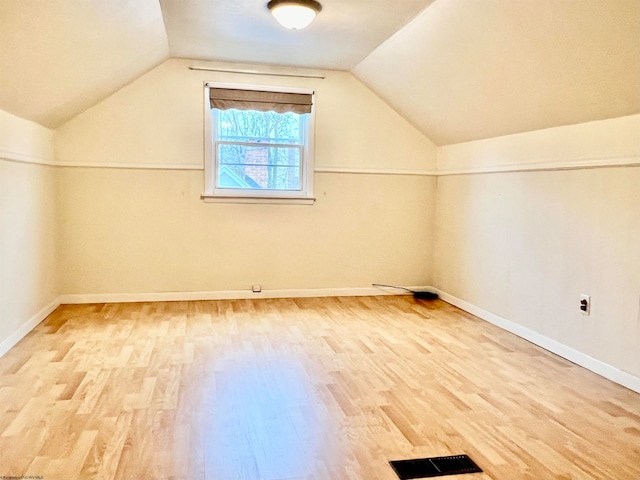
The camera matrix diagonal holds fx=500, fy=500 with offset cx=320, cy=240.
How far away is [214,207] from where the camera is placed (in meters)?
4.83

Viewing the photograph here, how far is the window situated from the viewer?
4.78m

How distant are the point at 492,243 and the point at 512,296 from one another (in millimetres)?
519

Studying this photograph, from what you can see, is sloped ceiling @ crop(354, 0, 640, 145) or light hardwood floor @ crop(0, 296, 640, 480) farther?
sloped ceiling @ crop(354, 0, 640, 145)

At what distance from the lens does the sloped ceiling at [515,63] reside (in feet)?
8.34

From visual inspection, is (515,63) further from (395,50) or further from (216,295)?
(216,295)

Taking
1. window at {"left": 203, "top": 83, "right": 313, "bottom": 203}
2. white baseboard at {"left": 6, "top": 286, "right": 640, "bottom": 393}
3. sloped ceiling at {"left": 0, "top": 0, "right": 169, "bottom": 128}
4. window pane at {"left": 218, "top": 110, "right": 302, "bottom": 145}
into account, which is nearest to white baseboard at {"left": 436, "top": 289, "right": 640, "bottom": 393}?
white baseboard at {"left": 6, "top": 286, "right": 640, "bottom": 393}

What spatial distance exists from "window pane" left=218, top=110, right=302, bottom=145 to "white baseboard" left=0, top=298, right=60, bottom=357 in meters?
2.13

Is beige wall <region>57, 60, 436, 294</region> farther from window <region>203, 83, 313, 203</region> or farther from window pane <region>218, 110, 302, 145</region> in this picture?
window pane <region>218, 110, 302, 145</region>

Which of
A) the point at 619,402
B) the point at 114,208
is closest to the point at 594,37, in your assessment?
the point at 619,402

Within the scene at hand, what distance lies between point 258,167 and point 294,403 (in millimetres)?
2860

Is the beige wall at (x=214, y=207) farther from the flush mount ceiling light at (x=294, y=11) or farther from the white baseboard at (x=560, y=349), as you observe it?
the flush mount ceiling light at (x=294, y=11)

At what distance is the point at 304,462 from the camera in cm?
208

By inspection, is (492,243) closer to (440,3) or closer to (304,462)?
(440,3)

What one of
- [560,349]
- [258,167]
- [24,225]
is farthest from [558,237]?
[24,225]
